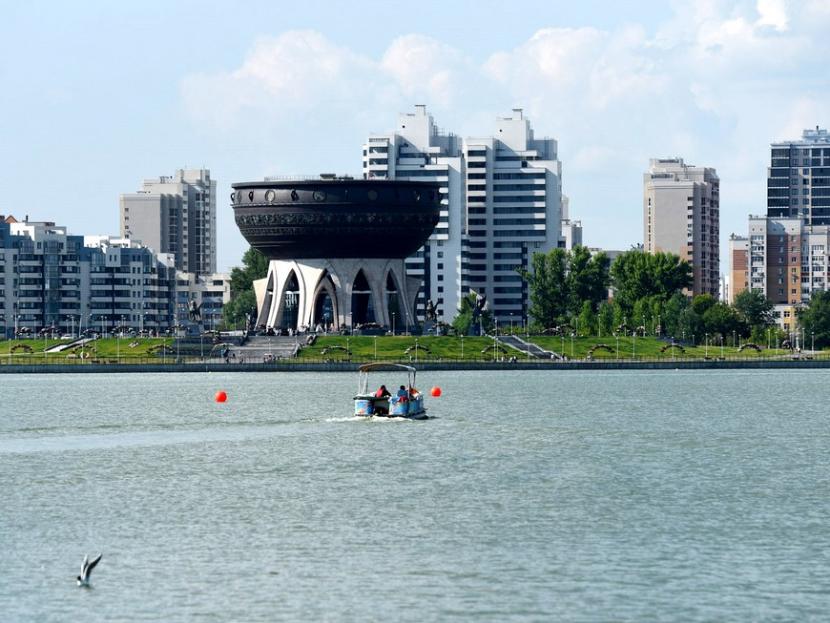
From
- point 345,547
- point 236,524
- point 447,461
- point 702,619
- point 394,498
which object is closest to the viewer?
point 702,619

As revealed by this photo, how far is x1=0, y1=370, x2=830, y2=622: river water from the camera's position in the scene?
54062 mm

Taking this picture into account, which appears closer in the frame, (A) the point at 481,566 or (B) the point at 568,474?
(A) the point at 481,566

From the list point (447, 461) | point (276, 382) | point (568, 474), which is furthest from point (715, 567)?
point (276, 382)

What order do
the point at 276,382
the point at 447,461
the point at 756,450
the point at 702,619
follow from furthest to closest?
the point at 276,382 → the point at 756,450 → the point at 447,461 → the point at 702,619

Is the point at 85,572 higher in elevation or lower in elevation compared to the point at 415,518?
lower

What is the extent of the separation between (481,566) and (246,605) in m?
9.17

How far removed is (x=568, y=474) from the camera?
286 feet

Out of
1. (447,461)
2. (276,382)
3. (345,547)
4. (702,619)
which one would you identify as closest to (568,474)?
(447,461)

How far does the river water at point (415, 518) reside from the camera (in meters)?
54.1

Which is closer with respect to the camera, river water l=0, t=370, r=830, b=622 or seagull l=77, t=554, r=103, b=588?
river water l=0, t=370, r=830, b=622

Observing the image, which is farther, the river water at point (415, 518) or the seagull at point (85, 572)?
the seagull at point (85, 572)

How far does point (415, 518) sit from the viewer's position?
7062 centimetres

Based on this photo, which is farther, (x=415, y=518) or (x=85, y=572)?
(x=415, y=518)

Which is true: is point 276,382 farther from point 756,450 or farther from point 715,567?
point 715,567
